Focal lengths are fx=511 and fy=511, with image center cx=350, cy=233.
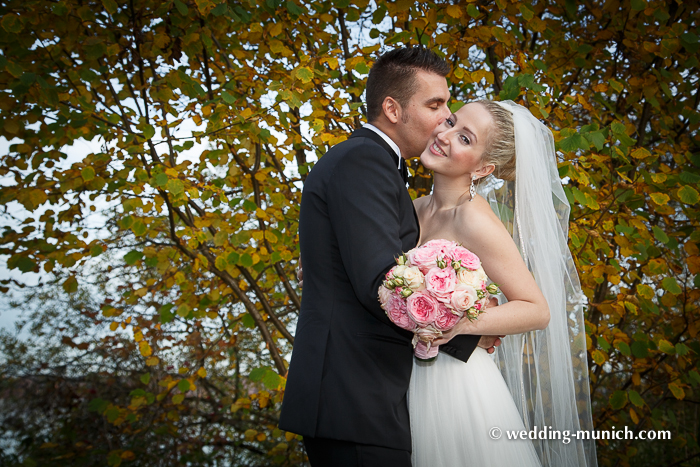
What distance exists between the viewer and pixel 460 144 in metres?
2.41

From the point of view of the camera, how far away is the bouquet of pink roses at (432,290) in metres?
1.54

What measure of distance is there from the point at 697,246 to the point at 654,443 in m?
3.74

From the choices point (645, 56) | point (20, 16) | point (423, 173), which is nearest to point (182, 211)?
point (20, 16)

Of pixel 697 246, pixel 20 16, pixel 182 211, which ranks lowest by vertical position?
pixel 697 246

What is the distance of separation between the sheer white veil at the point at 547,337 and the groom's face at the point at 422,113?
1.23 feet

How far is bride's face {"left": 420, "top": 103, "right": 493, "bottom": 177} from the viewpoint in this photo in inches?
94.7

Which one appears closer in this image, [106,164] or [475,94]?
[106,164]

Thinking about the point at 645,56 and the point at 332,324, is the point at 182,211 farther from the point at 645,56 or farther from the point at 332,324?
the point at 645,56

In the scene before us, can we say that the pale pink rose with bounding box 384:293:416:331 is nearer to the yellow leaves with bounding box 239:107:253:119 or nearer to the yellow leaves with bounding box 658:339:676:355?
the yellow leaves with bounding box 239:107:253:119

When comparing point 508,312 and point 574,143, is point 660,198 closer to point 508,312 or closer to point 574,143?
point 574,143

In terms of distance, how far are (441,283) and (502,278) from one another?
65 centimetres

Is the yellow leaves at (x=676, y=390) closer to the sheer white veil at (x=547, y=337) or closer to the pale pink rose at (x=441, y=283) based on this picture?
the sheer white veil at (x=547, y=337)

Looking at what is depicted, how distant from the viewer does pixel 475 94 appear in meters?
5.41

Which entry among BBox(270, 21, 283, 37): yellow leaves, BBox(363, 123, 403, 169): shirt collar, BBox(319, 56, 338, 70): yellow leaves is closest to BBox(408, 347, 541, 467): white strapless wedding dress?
BBox(363, 123, 403, 169): shirt collar
